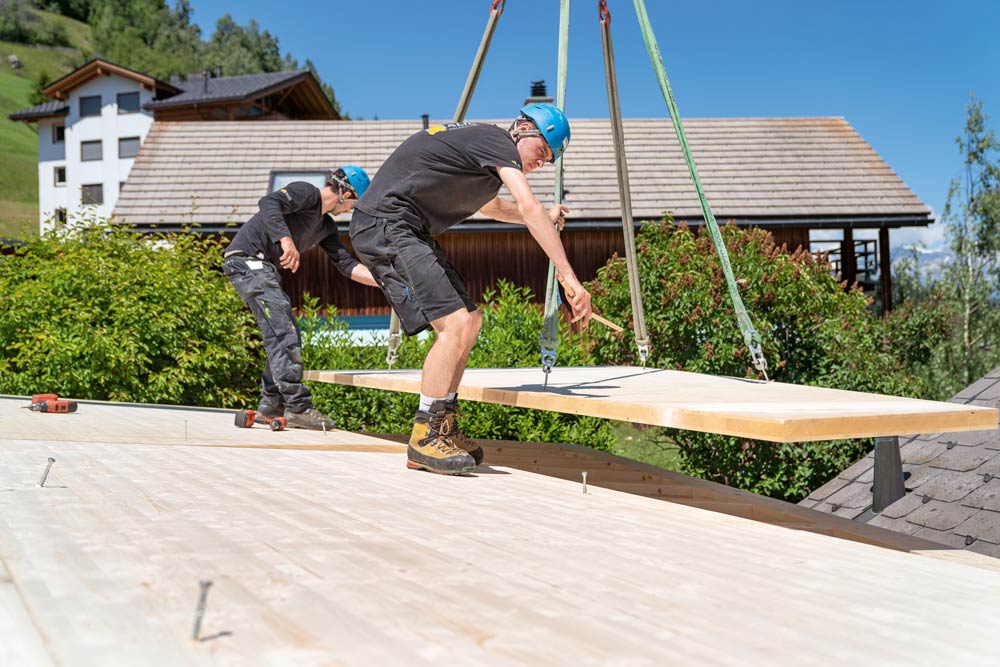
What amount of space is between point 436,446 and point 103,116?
4481 centimetres

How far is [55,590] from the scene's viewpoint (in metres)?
1.38

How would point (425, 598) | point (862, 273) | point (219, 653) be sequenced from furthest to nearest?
point (862, 273) < point (425, 598) < point (219, 653)

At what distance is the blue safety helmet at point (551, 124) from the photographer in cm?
362

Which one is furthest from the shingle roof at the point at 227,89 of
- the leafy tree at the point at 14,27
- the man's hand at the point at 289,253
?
the leafy tree at the point at 14,27

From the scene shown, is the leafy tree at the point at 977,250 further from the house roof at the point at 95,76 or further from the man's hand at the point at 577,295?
the house roof at the point at 95,76

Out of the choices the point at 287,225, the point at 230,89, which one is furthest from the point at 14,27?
the point at 287,225

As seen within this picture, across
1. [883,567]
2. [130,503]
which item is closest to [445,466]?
[130,503]

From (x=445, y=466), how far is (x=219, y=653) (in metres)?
2.30

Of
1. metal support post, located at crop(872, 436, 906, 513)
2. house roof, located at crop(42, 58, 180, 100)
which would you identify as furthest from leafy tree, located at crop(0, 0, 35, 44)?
metal support post, located at crop(872, 436, 906, 513)

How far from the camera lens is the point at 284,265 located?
5297 mm

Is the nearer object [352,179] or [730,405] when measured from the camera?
[730,405]

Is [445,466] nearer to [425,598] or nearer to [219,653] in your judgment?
[425,598]

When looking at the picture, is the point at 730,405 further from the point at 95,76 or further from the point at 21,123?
the point at 21,123

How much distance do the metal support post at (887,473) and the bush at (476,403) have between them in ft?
13.3
